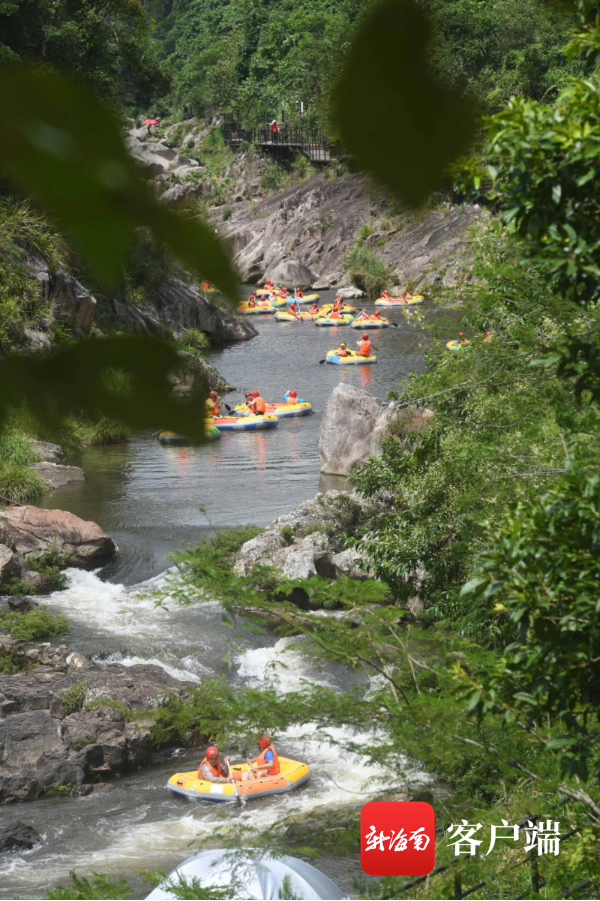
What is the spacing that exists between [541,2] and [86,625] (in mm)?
11446

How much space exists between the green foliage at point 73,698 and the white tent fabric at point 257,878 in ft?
21.5

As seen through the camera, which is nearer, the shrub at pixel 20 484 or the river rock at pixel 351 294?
the shrub at pixel 20 484

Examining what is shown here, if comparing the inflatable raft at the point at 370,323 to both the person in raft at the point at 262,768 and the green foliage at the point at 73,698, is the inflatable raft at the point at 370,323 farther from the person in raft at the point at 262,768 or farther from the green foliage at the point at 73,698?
the person in raft at the point at 262,768

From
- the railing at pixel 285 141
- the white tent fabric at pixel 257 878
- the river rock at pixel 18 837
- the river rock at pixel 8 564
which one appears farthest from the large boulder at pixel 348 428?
the railing at pixel 285 141

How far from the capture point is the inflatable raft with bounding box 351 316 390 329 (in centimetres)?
3034

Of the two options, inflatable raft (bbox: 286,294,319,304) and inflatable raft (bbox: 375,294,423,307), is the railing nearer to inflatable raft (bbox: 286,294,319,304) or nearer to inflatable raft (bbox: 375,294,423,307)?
inflatable raft (bbox: 375,294,423,307)

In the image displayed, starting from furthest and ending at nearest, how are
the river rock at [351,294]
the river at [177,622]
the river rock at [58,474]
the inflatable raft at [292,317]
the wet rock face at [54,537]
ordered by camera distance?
the river rock at [351,294]
the inflatable raft at [292,317]
the river rock at [58,474]
the wet rock face at [54,537]
the river at [177,622]

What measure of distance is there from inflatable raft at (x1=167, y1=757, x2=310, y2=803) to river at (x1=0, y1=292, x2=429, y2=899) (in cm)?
11

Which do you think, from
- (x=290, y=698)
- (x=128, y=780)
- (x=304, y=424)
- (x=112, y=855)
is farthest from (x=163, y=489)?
(x=290, y=698)

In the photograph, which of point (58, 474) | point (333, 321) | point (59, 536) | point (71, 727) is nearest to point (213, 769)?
point (71, 727)

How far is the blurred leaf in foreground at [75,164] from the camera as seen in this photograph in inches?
41.1

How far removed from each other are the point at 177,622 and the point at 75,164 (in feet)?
38.1

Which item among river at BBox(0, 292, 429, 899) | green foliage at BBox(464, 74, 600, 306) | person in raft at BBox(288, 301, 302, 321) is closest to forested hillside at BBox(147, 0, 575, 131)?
green foliage at BBox(464, 74, 600, 306)

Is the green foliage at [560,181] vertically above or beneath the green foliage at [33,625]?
above
